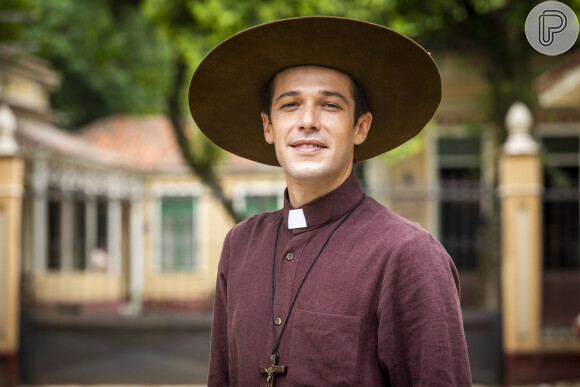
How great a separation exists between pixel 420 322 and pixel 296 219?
0.45 metres

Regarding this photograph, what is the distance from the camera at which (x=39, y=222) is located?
13.3 metres

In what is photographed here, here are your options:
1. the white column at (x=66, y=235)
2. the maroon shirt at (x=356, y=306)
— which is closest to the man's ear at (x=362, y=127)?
the maroon shirt at (x=356, y=306)

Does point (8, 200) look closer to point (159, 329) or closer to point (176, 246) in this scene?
point (159, 329)

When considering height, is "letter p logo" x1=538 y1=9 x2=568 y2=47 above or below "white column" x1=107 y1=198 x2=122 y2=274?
above

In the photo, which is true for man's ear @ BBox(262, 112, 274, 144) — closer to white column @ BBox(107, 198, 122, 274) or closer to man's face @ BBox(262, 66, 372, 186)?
man's face @ BBox(262, 66, 372, 186)

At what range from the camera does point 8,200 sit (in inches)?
312

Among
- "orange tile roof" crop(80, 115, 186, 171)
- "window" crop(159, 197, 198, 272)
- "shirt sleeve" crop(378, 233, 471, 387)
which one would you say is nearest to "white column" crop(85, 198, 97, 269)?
"window" crop(159, 197, 198, 272)

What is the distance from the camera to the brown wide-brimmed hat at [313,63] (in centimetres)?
177

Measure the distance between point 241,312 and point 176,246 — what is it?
1481cm

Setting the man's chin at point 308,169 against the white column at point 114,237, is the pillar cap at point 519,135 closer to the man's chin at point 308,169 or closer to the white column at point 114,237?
the man's chin at point 308,169

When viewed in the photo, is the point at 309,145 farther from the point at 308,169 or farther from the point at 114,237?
the point at 114,237

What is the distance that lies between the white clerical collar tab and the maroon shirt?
2cm

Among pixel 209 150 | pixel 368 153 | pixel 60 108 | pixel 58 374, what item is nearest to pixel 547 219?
pixel 209 150

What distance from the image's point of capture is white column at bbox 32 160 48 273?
12.8m
